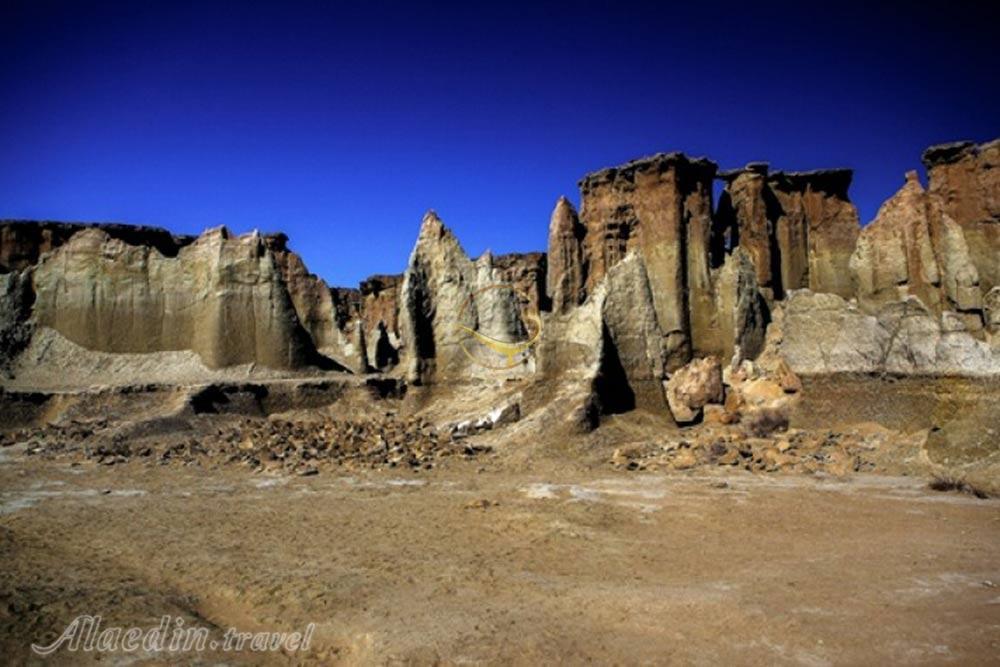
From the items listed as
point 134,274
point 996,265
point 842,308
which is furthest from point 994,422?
point 134,274

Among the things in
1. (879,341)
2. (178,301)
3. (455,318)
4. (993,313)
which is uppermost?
(178,301)

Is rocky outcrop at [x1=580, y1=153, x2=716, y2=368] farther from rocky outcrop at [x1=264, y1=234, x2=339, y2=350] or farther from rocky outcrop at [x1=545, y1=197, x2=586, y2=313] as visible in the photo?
rocky outcrop at [x1=264, y1=234, x2=339, y2=350]

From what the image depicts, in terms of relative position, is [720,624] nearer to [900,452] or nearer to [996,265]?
[900,452]

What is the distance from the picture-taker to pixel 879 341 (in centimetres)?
1253

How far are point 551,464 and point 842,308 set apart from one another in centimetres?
696

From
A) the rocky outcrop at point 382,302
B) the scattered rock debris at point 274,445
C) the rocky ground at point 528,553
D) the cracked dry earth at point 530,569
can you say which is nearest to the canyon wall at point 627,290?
the rocky ground at point 528,553

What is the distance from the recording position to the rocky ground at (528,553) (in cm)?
412

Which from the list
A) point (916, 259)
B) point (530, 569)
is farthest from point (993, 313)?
point (530, 569)

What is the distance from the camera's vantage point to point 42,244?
25.3 m

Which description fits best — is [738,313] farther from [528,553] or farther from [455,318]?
[528,553]

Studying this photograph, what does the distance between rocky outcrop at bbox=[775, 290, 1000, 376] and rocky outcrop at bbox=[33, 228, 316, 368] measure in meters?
12.7

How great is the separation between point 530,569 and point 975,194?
830 inches

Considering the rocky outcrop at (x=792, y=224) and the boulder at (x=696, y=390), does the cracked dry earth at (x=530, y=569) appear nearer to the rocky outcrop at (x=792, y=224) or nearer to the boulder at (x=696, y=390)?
the boulder at (x=696, y=390)

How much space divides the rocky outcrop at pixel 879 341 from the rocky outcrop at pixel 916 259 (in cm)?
752
